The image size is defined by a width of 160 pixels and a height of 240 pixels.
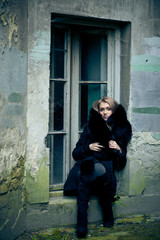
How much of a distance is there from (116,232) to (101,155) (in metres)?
0.88

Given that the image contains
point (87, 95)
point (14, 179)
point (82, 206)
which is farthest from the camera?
point (87, 95)

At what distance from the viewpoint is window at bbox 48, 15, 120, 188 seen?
12.6 feet

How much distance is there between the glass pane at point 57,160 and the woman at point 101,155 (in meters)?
0.22

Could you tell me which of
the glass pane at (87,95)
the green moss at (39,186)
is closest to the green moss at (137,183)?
the glass pane at (87,95)

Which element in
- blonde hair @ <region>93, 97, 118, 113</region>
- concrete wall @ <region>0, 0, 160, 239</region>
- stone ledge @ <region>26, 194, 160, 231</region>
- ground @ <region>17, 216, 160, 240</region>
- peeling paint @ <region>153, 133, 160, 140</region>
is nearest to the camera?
concrete wall @ <region>0, 0, 160, 239</region>

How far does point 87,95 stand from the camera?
4.06 metres

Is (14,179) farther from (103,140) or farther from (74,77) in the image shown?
(74,77)

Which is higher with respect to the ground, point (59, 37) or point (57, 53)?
point (59, 37)

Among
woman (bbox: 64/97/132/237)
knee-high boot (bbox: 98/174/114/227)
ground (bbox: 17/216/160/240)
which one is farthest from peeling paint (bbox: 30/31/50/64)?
ground (bbox: 17/216/160/240)

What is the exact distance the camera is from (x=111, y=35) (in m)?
4.04

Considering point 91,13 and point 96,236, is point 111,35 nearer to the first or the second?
point 91,13

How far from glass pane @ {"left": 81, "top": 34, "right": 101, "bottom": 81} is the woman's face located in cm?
44

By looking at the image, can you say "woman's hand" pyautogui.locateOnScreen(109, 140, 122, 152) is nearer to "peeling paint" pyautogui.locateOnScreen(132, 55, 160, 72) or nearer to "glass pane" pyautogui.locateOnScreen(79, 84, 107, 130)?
"glass pane" pyautogui.locateOnScreen(79, 84, 107, 130)

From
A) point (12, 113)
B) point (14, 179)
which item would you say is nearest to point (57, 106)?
point (12, 113)
